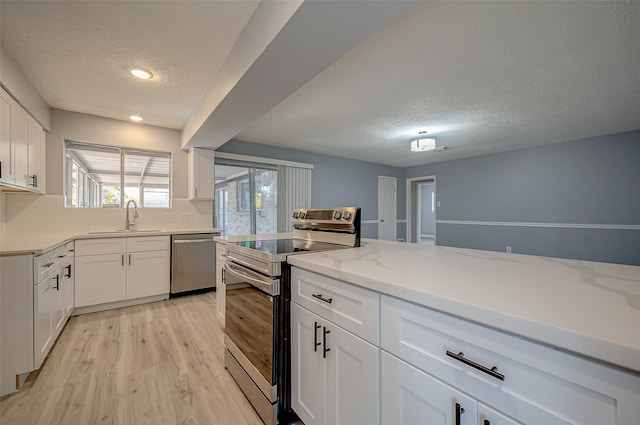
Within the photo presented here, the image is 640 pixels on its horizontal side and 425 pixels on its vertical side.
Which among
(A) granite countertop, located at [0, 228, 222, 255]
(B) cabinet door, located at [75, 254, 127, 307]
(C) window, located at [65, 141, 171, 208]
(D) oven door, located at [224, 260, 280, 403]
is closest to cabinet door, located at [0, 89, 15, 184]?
(A) granite countertop, located at [0, 228, 222, 255]

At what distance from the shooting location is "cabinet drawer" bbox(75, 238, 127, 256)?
2981 mm

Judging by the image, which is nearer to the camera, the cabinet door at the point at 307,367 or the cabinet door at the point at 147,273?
the cabinet door at the point at 307,367

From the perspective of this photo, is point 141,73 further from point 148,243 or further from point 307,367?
point 307,367

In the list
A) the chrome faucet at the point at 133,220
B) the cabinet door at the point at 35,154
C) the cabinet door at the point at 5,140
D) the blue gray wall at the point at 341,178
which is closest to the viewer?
the cabinet door at the point at 5,140

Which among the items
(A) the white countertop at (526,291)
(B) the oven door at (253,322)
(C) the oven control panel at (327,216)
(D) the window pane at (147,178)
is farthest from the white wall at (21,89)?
(A) the white countertop at (526,291)

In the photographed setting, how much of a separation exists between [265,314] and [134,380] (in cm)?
123

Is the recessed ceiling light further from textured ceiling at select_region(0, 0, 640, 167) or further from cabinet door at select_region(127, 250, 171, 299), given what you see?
cabinet door at select_region(127, 250, 171, 299)

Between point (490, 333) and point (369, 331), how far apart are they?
1.43ft

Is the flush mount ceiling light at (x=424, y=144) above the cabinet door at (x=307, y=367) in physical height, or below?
above

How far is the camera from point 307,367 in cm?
133

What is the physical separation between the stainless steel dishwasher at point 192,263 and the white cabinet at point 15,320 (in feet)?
5.61

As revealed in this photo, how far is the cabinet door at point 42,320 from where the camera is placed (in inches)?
72.7

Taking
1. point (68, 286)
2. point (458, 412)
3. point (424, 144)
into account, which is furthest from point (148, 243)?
point (424, 144)

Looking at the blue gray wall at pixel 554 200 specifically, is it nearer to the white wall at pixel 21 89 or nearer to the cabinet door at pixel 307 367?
the cabinet door at pixel 307 367
